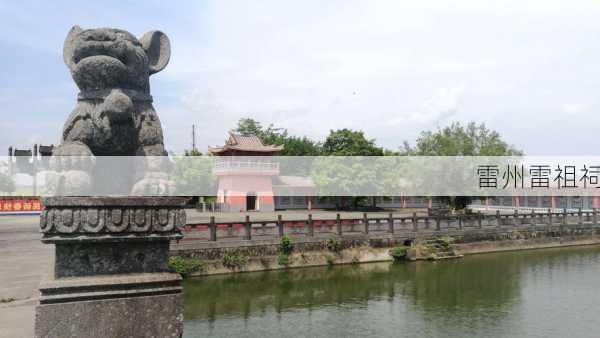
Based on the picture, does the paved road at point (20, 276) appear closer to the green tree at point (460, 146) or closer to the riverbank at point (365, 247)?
the riverbank at point (365, 247)

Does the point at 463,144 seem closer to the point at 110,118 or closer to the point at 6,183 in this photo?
the point at 110,118

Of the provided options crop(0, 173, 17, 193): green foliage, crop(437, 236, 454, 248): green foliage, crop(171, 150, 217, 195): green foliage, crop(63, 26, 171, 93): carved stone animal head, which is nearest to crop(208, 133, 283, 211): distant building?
crop(171, 150, 217, 195): green foliage

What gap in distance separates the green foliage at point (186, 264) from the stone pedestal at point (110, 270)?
40.2 ft

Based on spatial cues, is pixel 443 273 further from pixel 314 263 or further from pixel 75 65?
pixel 75 65

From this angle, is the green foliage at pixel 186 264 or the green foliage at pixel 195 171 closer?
the green foliage at pixel 186 264

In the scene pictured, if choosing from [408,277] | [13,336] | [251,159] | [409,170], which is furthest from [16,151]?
[13,336]

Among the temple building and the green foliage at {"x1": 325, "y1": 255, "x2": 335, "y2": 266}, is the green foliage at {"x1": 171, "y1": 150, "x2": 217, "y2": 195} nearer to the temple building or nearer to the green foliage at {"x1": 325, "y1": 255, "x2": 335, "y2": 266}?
the temple building

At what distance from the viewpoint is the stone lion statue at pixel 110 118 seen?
4137 mm

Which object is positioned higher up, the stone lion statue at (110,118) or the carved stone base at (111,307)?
the stone lion statue at (110,118)

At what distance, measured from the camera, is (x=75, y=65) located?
14.8 ft

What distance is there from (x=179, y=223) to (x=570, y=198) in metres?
41.8

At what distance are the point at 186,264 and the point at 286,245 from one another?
3.96 m

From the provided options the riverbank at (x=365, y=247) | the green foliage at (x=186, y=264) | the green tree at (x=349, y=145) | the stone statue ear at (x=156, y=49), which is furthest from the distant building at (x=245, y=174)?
the stone statue ear at (x=156, y=49)

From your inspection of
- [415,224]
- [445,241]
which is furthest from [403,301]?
[445,241]
